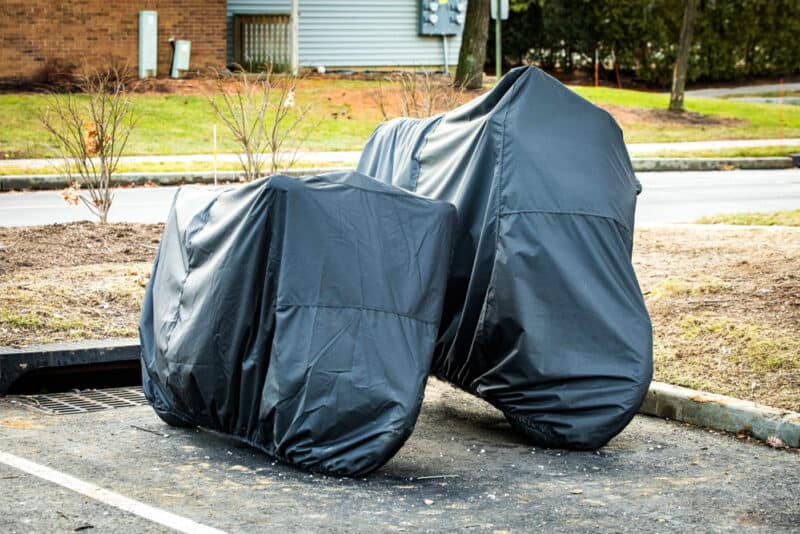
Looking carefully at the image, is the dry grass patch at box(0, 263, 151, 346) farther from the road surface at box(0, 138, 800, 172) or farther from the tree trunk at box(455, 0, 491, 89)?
the tree trunk at box(455, 0, 491, 89)

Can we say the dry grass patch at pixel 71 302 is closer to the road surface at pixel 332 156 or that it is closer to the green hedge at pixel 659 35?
the road surface at pixel 332 156

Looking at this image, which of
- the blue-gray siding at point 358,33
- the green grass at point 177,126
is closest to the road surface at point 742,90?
the blue-gray siding at point 358,33

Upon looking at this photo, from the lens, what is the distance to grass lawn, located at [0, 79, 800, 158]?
22.2m

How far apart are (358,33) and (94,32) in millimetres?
7871

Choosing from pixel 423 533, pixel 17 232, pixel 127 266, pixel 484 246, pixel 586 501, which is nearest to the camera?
pixel 423 533

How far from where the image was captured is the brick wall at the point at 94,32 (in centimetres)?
2711

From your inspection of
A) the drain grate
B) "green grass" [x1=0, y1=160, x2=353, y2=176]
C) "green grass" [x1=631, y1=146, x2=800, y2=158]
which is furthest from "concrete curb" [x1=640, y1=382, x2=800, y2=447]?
"green grass" [x1=631, y1=146, x2=800, y2=158]

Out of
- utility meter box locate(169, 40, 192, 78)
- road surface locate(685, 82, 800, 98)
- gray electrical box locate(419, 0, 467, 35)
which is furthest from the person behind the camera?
road surface locate(685, 82, 800, 98)

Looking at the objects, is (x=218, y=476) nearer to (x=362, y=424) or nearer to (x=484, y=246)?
(x=362, y=424)

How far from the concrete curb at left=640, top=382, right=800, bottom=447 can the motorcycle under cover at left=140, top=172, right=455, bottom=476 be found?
1.68 metres

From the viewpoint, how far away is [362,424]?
5.23 m

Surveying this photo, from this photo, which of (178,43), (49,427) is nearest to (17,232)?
(49,427)

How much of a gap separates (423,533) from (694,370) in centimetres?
285

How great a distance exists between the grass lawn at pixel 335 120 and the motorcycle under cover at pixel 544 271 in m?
13.6
